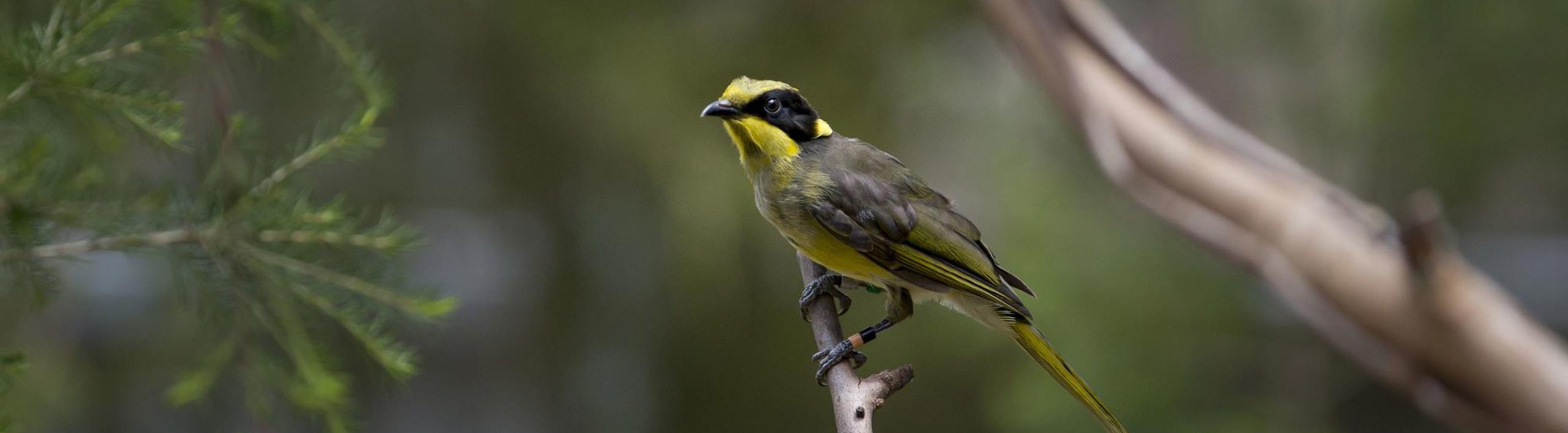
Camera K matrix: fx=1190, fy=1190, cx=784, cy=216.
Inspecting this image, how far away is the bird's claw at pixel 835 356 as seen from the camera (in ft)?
2.50

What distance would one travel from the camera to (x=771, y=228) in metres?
1.89

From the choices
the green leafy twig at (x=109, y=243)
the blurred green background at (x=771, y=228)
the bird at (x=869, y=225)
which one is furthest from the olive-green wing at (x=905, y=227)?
the blurred green background at (x=771, y=228)

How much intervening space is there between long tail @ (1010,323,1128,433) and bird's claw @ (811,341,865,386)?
112mm

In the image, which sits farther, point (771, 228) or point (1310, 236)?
point (771, 228)

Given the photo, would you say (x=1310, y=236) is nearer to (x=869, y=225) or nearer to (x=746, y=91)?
(x=869, y=225)

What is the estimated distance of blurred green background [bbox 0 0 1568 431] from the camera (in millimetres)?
1646

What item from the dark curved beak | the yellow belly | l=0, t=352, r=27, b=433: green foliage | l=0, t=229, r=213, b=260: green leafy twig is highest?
the dark curved beak

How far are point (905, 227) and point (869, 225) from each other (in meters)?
0.03

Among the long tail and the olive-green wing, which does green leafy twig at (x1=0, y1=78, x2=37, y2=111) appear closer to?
the olive-green wing

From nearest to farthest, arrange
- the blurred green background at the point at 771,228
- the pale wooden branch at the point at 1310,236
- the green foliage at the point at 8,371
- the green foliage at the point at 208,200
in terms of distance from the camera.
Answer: the green foliage at the point at 8,371 → the green foliage at the point at 208,200 → the pale wooden branch at the point at 1310,236 → the blurred green background at the point at 771,228

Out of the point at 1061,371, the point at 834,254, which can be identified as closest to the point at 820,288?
the point at 834,254

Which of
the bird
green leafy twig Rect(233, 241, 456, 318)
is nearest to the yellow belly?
the bird

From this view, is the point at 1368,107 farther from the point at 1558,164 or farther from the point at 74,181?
the point at 74,181

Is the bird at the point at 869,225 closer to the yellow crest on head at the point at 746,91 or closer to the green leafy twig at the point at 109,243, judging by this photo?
the yellow crest on head at the point at 746,91
